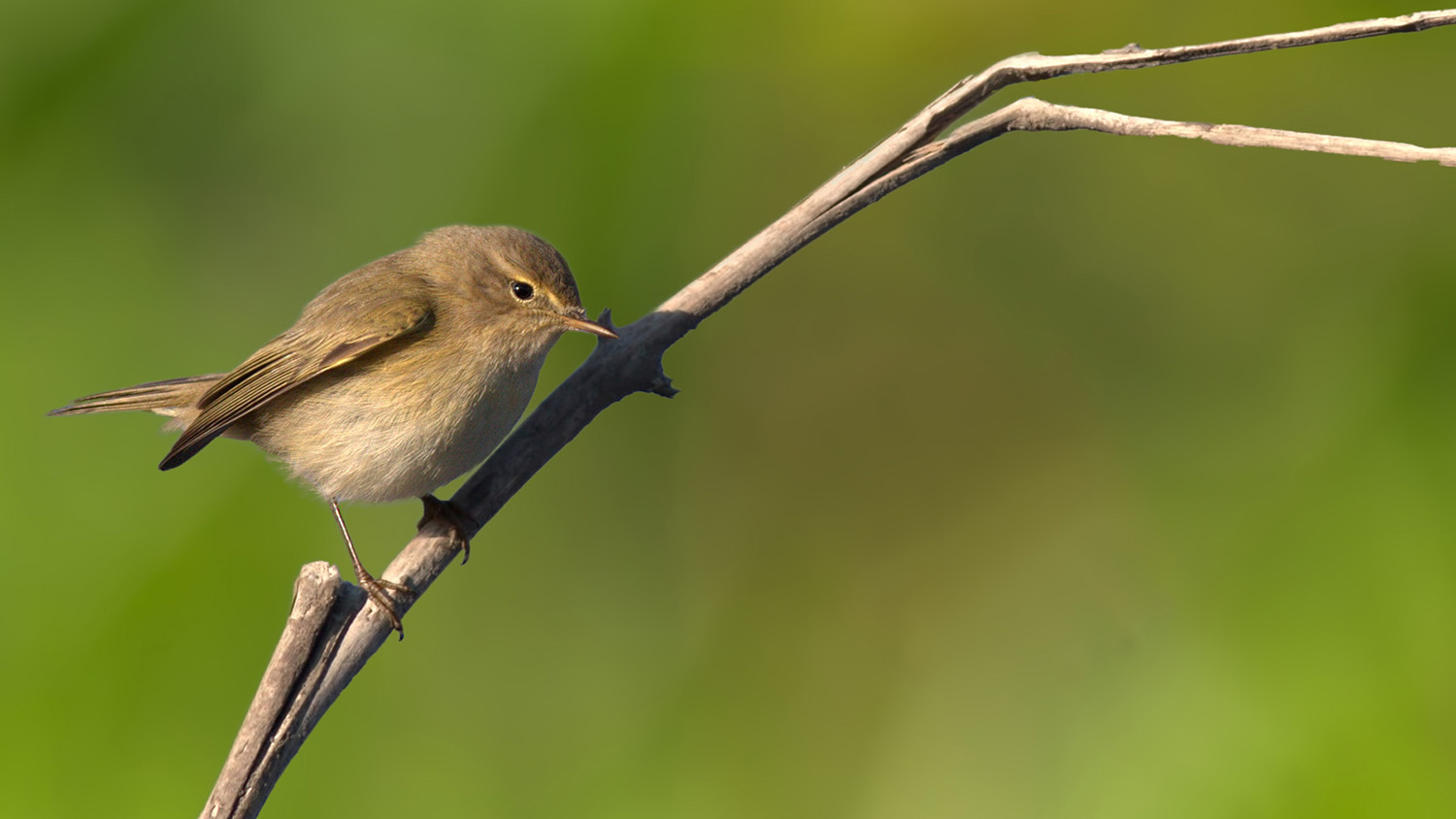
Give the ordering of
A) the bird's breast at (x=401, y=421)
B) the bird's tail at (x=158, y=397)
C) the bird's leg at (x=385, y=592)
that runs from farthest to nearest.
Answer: the bird's tail at (x=158, y=397), the bird's breast at (x=401, y=421), the bird's leg at (x=385, y=592)

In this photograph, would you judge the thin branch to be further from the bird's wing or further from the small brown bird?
the bird's wing

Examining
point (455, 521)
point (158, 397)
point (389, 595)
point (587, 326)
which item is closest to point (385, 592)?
point (389, 595)

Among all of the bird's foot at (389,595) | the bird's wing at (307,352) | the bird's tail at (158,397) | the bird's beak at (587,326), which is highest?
the bird's tail at (158,397)

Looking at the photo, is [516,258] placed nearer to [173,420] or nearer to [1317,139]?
[173,420]

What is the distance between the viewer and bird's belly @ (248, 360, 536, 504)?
1799mm

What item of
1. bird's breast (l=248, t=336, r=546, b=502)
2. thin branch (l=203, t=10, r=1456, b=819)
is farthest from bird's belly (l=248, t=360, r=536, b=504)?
thin branch (l=203, t=10, r=1456, b=819)

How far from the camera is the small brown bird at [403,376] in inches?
71.5

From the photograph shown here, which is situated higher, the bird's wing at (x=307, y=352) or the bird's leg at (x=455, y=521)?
the bird's wing at (x=307, y=352)

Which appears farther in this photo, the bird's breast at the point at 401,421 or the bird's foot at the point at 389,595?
the bird's breast at the point at 401,421

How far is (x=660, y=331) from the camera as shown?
Answer: 1.60 m

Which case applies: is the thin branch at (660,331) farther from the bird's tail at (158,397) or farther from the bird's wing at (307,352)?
the bird's tail at (158,397)

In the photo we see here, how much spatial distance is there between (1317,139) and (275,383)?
1561mm

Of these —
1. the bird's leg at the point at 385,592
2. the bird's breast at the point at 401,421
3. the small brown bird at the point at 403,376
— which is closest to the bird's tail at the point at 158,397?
the small brown bird at the point at 403,376

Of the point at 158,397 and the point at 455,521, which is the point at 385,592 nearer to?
the point at 455,521
